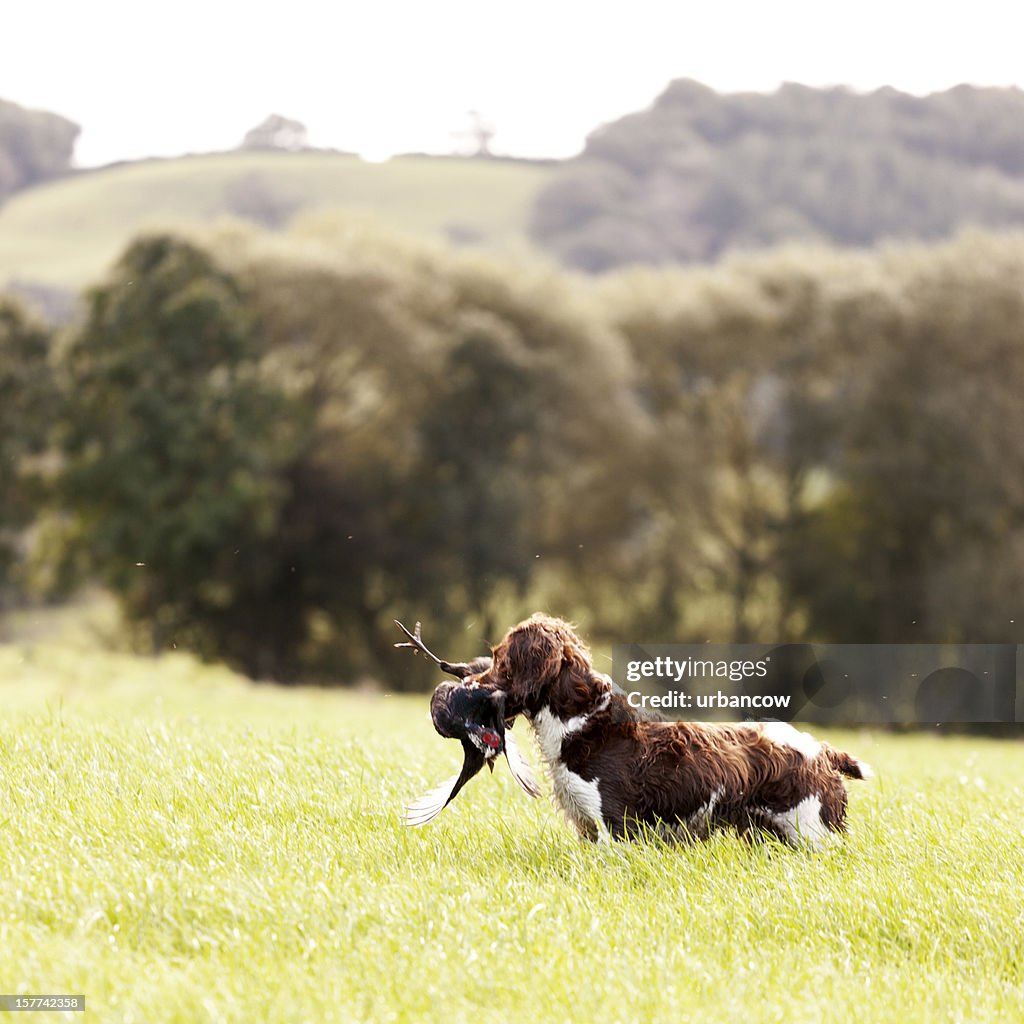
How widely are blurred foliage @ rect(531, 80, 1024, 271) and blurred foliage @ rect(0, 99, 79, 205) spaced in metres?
19.6

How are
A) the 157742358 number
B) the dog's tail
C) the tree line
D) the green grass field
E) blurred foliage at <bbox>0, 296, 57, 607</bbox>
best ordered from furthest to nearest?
1. blurred foliage at <bbox>0, 296, 57, 607</bbox>
2. the tree line
3. the dog's tail
4. the green grass field
5. the 157742358 number

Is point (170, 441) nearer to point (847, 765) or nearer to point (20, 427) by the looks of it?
point (20, 427)

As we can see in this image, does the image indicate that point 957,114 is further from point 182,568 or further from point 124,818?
point 124,818

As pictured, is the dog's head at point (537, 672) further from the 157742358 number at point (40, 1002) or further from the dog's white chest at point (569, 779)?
the 157742358 number at point (40, 1002)

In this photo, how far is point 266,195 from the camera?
48062 mm

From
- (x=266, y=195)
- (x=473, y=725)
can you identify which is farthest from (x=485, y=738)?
(x=266, y=195)

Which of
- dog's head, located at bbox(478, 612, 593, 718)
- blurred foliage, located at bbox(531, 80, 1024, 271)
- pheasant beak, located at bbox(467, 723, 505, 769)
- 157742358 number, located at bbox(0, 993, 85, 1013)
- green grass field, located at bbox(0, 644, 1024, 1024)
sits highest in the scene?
blurred foliage, located at bbox(531, 80, 1024, 271)

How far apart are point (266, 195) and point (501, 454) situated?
29114 millimetres

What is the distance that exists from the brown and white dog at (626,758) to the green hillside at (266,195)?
3945 cm

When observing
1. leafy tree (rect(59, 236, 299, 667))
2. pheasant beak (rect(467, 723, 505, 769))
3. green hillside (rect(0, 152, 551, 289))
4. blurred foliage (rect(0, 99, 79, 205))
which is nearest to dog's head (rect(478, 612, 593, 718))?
pheasant beak (rect(467, 723, 505, 769))

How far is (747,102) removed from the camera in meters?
45.6

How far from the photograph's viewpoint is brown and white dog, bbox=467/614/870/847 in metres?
4.71

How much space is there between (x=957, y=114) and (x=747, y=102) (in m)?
8.57

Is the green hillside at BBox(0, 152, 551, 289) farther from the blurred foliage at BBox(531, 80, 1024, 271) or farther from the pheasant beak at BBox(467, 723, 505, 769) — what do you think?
the pheasant beak at BBox(467, 723, 505, 769)
